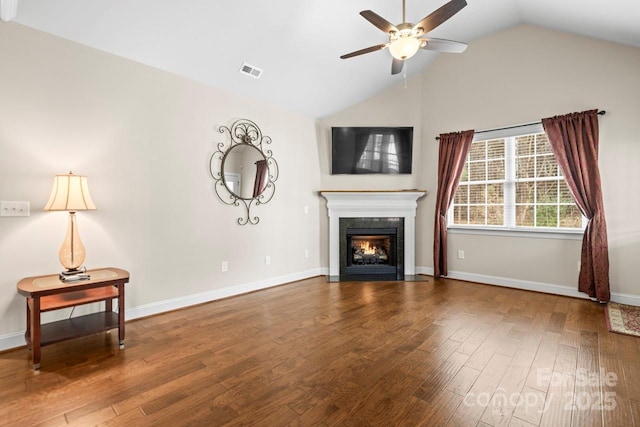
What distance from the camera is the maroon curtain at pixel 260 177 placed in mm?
4195

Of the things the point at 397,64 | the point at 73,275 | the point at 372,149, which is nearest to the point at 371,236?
the point at 372,149

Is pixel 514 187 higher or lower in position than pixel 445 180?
lower

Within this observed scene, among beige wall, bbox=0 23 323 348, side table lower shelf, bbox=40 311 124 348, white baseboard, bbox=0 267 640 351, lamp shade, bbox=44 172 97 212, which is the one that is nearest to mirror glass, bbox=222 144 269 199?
beige wall, bbox=0 23 323 348

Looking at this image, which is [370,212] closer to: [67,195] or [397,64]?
[397,64]

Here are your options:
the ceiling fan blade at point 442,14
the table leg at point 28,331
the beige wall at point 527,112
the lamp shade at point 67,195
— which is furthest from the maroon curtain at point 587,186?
the table leg at point 28,331

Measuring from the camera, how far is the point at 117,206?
9.95ft

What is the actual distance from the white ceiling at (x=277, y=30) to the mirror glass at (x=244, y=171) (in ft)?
2.52

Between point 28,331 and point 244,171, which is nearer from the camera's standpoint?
point 28,331

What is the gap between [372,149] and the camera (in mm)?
5035

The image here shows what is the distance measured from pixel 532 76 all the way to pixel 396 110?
6.09 feet

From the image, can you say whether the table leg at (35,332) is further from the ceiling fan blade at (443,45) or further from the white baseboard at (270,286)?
the ceiling fan blade at (443,45)

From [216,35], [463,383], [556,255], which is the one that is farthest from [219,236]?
[556,255]

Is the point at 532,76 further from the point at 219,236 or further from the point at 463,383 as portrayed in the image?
the point at 219,236

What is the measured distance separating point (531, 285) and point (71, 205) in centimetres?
520
